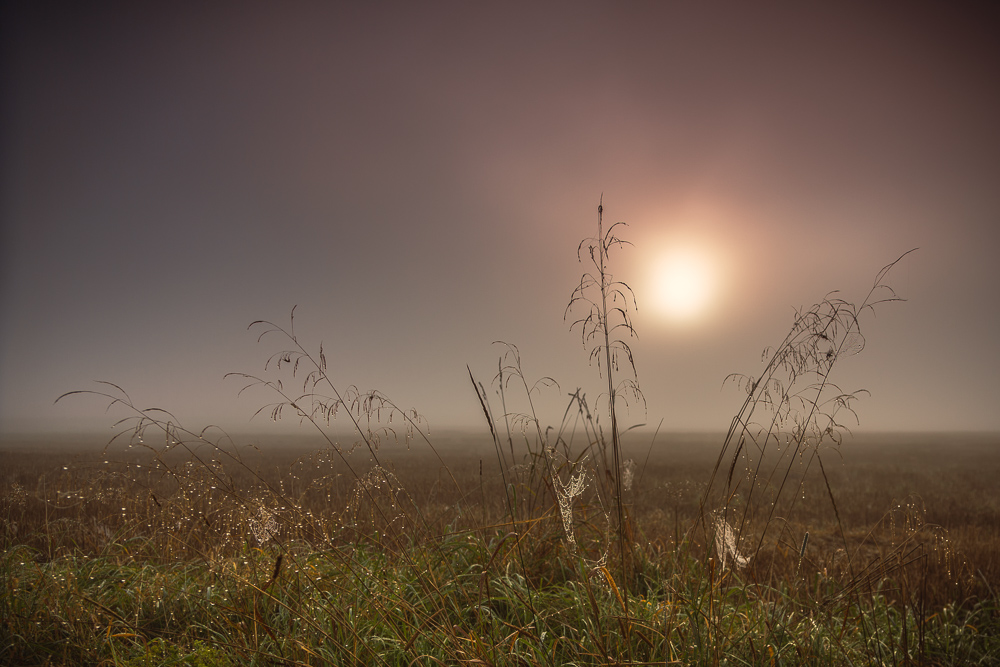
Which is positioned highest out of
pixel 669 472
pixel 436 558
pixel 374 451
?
pixel 374 451

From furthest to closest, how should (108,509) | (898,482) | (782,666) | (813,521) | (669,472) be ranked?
(669,472) → (898,482) → (813,521) → (108,509) → (782,666)

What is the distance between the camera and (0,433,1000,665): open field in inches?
91.4

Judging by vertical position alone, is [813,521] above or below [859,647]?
below

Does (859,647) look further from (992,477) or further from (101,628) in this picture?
(992,477)

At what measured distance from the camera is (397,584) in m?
2.91

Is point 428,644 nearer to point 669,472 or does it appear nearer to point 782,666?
point 782,666

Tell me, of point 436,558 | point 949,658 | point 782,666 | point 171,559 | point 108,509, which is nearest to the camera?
point 782,666

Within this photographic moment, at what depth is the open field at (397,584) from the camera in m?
2.32

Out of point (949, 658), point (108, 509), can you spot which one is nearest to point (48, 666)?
point (108, 509)

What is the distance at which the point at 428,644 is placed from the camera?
2.44 meters

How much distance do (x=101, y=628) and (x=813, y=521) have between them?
9549 mm

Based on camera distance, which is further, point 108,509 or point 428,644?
point 108,509

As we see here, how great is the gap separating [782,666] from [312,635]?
7.54 ft

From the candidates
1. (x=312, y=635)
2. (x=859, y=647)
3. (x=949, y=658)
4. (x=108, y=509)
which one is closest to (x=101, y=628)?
(x=312, y=635)
